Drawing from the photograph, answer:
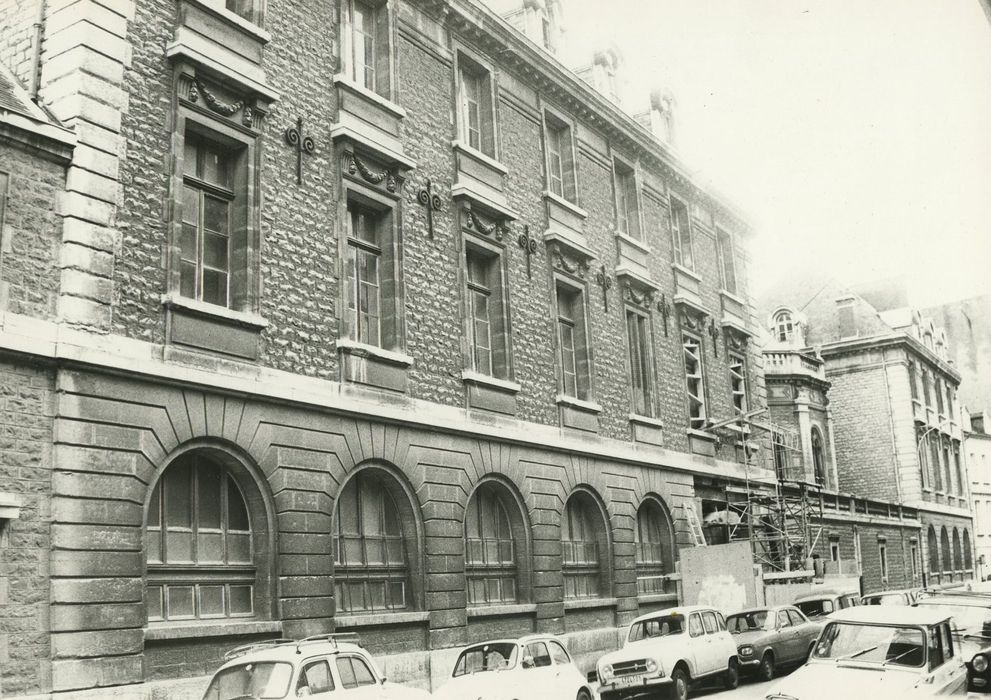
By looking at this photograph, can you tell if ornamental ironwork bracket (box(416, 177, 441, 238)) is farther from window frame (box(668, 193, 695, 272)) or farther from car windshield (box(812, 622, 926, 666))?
window frame (box(668, 193, 695, 272))

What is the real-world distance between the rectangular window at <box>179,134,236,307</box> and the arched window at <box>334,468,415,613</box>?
13.4 ft

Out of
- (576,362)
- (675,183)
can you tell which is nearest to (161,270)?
(576,362)

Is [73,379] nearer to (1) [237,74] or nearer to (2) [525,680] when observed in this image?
(1) [237,74]

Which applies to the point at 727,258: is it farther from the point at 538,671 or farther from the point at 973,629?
the point at 538,671

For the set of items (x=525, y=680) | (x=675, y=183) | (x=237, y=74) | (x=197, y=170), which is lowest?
(x=525, y=680)

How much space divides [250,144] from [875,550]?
3534cm

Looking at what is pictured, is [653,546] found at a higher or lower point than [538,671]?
higher

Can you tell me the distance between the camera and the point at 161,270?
45.2ft

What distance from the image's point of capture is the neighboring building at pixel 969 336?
52688 mm

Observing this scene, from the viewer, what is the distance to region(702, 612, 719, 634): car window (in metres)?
18.2

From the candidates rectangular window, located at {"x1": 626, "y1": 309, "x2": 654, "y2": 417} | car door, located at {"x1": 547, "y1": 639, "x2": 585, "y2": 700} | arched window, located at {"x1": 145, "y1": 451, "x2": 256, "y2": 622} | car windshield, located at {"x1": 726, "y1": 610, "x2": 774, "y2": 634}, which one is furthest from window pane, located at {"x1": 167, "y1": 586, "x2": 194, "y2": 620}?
rectangular window, located at {"x1": 626, "y1": 309, "x2": 654, "y2": 417}

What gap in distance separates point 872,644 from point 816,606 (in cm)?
1080

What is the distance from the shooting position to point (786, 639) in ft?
65.3

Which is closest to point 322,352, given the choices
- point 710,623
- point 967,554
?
point 710,623
